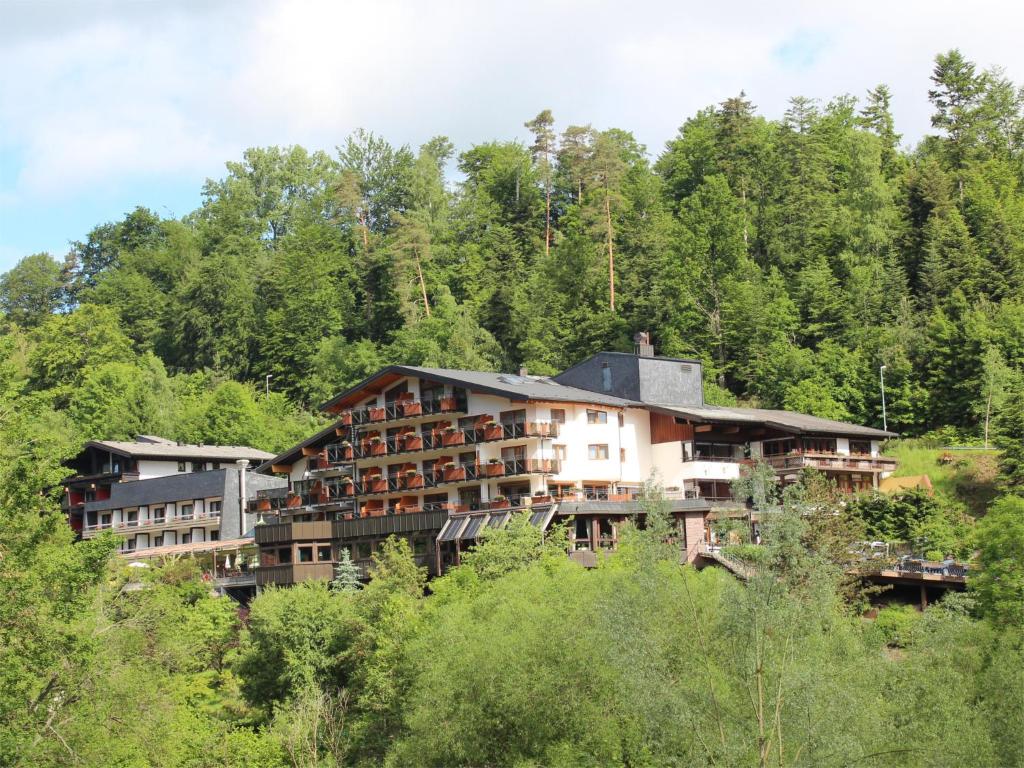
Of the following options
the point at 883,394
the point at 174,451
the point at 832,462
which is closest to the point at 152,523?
the point at 174,451

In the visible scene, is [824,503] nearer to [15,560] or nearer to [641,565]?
[641,565]

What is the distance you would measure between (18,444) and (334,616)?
15338 millimetres

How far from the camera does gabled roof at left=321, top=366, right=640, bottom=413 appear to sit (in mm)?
59250

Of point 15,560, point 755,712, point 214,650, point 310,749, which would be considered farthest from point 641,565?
point 214,650

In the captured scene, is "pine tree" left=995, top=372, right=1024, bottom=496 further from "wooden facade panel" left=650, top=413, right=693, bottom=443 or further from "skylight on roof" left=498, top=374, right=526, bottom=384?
"skylight on roof" left=498, top=374, right=526, bottom=384

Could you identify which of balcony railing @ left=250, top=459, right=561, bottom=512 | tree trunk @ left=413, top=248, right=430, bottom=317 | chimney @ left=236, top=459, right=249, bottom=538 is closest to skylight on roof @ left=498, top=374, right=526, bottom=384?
balcony railing @ left=250, top=459, right=561, bottom=512

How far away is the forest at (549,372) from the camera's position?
33.6 metres

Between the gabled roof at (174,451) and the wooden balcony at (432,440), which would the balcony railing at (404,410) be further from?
the gabled roof at (174,451)

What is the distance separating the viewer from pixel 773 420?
211ft

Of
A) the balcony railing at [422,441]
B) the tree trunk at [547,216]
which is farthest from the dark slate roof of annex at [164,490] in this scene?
the tree trunk at [547,216]

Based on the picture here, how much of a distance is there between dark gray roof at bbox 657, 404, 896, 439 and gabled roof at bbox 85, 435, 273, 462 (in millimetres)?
32222

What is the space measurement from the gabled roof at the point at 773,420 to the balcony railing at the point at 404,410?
9360 mm

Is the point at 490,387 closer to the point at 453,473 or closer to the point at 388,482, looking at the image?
the point at 453,473

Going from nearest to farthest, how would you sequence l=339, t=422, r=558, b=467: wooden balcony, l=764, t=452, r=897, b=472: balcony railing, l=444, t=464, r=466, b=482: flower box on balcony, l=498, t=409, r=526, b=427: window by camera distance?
l=339, t=422, r=558, b=467: wooden balcony < l=498, t=409, r=526, b=427: window < l=444, t=464, r=466, b=482: flower box on balcony < l=764, t=452, r=897, b=472: balcony railing
